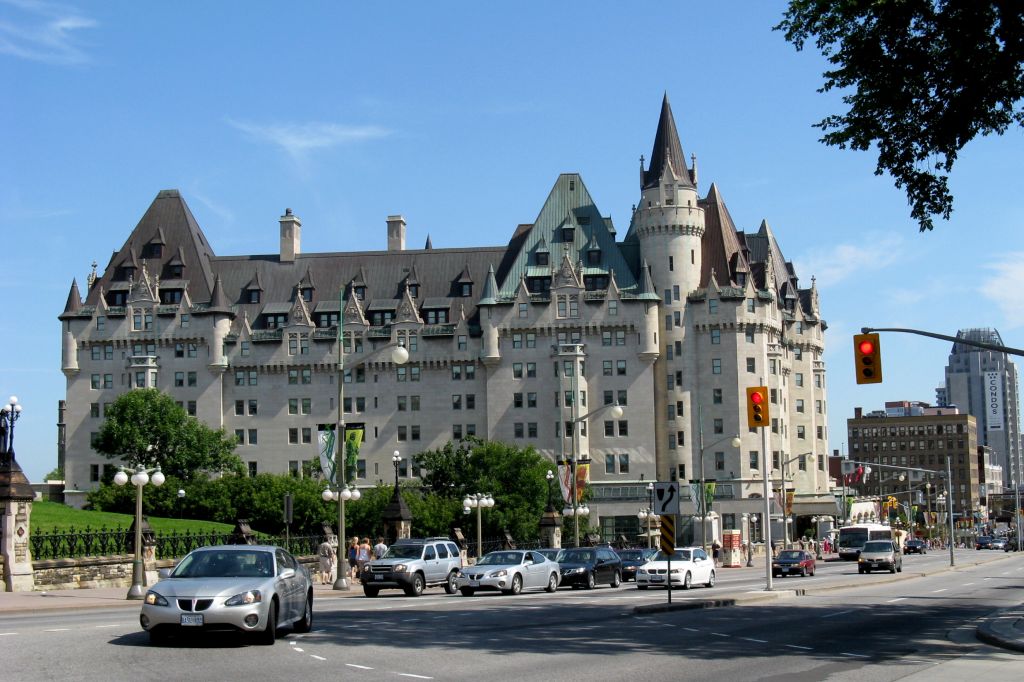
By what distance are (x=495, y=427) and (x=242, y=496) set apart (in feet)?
94.7

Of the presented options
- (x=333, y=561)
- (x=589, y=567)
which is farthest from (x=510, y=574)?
(x=333, y=561)

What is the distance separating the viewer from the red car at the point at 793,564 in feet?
198

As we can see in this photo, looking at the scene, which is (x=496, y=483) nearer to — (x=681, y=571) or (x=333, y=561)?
(x=333, y=561)

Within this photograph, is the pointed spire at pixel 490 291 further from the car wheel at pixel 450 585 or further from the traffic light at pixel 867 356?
the traffic light at pixel 867 356

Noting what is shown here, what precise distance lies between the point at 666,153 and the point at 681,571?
273 feet

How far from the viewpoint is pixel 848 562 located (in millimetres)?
92062

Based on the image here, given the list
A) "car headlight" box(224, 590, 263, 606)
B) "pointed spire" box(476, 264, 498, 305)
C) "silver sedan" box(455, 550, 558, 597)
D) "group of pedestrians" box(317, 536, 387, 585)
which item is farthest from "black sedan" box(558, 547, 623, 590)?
"pointed spire" box(476, 264, 498, 305)

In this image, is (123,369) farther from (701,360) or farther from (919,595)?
(919,595)

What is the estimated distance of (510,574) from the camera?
4178cm

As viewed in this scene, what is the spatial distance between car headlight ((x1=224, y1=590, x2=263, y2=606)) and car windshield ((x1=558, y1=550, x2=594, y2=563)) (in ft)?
95.7

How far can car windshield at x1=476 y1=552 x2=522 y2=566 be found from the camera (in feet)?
139

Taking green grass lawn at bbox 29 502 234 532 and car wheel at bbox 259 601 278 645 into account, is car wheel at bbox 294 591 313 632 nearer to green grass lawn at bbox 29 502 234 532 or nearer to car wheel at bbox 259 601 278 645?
car wheel at bbox 259 601 278 645

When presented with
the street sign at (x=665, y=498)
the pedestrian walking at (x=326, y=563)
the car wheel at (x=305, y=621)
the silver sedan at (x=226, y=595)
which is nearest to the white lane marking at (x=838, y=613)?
the street sign at (x=665, y=498)

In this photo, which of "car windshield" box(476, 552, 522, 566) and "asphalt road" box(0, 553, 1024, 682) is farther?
"car windshield" box(476, 552, 522, 566)
